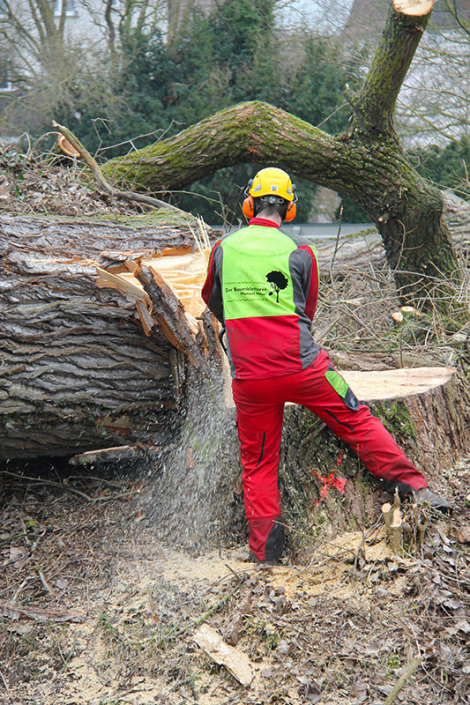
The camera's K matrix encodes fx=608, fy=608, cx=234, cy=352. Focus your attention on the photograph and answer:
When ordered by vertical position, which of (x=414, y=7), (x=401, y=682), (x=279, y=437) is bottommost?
(x=401, y=682)

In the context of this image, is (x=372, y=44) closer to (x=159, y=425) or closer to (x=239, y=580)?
(x=159, y=425)

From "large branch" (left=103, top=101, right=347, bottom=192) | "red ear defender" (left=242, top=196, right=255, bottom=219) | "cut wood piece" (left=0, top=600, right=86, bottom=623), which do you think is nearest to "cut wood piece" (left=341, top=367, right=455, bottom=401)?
"red ear defender" (left=242, top=196, right=255, bottom=219)

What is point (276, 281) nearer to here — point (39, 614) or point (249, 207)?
point (249, 207)

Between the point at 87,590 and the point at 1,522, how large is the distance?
107 cm

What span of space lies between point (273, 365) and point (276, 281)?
0.45 m

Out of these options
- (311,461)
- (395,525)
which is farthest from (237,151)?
(395,525)

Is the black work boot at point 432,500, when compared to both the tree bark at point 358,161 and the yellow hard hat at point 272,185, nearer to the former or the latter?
the yellow hard hat at point 272,185

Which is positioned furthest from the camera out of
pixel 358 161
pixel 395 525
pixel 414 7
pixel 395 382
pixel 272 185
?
pixel 358 161

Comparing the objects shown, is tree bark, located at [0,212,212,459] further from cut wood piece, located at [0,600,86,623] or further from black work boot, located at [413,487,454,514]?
black work boot, located at [413,487,454,514]

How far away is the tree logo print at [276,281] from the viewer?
10.5ft

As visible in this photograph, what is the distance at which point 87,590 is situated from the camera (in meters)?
3.39

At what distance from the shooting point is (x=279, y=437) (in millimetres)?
3359

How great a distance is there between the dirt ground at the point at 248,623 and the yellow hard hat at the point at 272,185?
1792mm

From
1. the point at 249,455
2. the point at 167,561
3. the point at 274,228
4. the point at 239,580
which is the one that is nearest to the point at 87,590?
the point at 167,561
